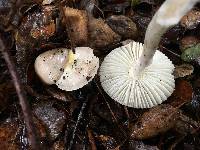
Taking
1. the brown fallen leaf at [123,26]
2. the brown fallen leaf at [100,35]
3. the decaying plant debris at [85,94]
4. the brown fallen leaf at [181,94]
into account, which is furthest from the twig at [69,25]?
the brown fallen leaf at [181,94]

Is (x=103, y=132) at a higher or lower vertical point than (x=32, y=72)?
lower

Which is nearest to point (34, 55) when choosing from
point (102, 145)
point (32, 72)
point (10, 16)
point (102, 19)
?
point (32, 72)

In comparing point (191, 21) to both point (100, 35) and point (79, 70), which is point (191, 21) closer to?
point (100, 35)

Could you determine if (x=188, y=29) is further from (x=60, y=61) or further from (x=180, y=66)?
(x=60, y=61)

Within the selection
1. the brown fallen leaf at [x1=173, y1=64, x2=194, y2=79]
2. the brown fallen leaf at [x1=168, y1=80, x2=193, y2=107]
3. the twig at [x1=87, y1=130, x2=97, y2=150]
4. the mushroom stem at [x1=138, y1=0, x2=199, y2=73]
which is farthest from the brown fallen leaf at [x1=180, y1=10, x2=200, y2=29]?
the twig at [x1=87, y1=130, x2=97, y2=150]

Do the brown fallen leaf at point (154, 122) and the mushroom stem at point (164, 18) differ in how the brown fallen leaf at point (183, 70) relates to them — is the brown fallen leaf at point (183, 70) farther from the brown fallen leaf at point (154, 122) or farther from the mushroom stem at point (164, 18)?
the mushroom stem at point (164, 18)

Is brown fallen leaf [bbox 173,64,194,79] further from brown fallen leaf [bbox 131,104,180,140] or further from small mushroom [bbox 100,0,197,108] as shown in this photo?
brown fallen leaf [bbox 131,104,180,140]
